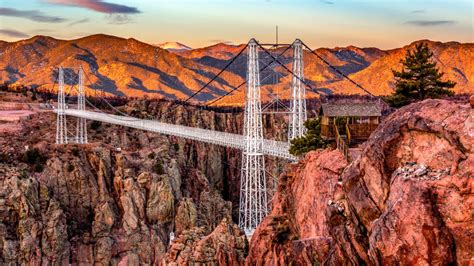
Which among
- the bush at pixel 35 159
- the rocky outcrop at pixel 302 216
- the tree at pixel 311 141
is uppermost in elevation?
the tree at pixel 311 141

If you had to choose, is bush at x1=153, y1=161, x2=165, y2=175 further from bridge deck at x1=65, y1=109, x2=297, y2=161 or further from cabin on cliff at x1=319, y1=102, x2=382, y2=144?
cabin on cliff at x1=319, y1=102, x2=382, y2=144

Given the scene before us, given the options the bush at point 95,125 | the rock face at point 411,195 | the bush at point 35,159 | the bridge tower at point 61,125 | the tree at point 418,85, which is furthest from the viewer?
the bush at point 95,125

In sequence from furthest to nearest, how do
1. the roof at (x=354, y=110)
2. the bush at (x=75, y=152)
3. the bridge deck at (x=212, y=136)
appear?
the bush at (x=75, y=152), the bridge deck at (x=212, y=136), the roof at (x=354, y=110)

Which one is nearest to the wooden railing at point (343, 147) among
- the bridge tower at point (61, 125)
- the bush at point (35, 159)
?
the bush at point (35, 159)

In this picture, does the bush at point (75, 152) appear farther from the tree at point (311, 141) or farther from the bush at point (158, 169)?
the tree at point (311, 141)

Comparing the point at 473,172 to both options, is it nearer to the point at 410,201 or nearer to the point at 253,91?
the point at 410,201

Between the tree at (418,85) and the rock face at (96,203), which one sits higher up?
the tree at (418,85)

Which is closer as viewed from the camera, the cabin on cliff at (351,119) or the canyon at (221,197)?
the canyon at (221,197)
